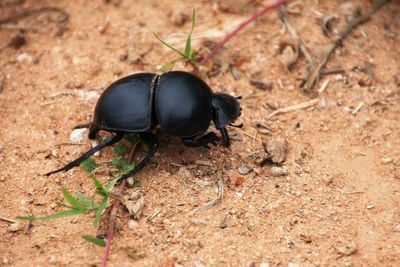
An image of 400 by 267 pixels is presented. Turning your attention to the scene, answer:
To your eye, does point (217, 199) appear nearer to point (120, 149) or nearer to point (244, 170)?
point (244, 170)

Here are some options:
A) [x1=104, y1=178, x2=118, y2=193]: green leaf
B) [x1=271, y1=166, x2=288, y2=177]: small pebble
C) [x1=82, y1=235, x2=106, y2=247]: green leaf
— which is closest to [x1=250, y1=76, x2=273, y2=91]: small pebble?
[x1=271, y1=166, x2=288, y2=177]: small pebble

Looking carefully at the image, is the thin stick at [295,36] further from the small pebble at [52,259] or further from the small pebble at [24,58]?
the small pebble at [52,259]

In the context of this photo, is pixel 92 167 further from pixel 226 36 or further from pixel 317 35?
pixel 317 35

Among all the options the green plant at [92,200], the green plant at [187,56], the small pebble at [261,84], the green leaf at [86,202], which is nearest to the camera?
the green plant at [92,200]

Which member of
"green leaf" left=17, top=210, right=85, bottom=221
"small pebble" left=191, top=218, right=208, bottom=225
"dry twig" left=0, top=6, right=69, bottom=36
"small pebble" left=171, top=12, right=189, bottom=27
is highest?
"dry twig" left=0, top=6, right=69, bottom=36

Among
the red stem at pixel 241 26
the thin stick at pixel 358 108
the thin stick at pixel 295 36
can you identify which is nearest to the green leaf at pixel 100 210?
the red stem at pixel 241 26

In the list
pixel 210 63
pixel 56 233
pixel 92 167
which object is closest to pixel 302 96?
pixel 210 63

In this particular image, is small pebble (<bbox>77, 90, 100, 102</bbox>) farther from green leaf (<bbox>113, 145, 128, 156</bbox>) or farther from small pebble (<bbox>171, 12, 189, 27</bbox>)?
small pebble (<bbox>171, 12, 189, 27</bbox>)
